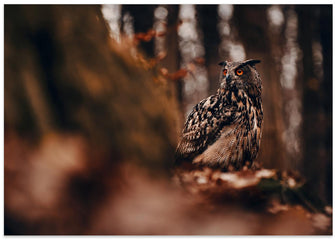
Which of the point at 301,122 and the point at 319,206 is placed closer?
the point at 319,206

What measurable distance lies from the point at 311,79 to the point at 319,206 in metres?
0.95

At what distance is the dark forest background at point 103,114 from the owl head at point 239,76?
0.23 ft

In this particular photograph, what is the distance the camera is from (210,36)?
2.10 meters

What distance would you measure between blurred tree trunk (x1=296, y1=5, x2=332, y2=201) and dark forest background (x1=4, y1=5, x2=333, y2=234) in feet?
0.07

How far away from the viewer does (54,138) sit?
1.30 meters

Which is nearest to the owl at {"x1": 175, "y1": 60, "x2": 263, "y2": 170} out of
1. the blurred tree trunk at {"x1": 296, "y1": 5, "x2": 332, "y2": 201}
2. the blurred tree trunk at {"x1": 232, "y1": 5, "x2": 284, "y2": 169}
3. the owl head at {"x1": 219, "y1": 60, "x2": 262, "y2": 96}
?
the owl head at {"x1": 219, "y1": 60, "x2": 262, "y2": 96}

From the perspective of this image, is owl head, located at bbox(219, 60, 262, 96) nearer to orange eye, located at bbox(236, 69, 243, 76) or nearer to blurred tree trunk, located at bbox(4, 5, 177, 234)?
orange eye, located at bbox(236, 69, 243, 76)

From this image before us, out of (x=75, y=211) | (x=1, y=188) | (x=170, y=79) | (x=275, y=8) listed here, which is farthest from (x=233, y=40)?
(x=1, y=188)

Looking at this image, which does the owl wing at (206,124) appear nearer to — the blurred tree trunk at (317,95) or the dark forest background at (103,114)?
the dark forest background at (103,114)

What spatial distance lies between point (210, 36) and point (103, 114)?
3.90 ft

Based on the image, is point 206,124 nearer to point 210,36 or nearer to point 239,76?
point 239,76

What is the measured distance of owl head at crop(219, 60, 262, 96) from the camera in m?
1.81

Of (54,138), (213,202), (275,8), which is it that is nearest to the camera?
(54,138)

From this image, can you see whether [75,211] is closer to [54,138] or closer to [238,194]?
[54,138]
